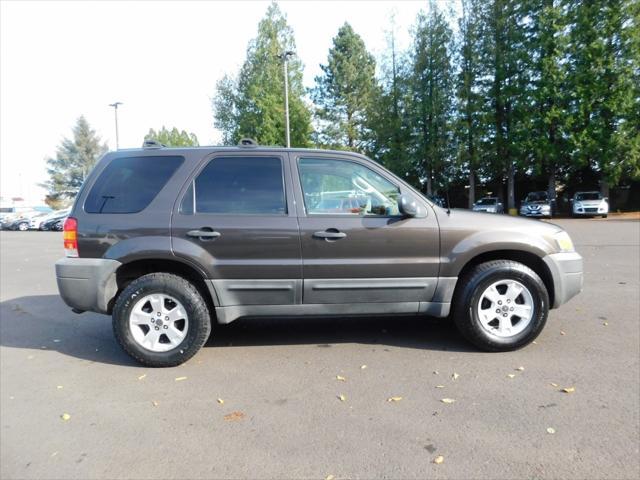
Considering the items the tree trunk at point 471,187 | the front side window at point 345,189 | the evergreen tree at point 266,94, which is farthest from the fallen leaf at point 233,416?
the tree trunk at point 471,187

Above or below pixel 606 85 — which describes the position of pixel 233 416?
below

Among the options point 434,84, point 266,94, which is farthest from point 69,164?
point 434,84

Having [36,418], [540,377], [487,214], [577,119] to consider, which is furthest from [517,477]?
[577,119]

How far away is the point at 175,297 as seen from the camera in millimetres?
4098

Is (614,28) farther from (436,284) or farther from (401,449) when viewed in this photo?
(401,449)

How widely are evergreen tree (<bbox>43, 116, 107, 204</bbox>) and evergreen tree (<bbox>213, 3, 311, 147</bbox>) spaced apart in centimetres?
4297

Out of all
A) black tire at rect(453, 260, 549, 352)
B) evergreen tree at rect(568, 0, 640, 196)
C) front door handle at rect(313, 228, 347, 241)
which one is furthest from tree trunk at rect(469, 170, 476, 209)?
front door handle at rect(313, 228, 347, 241)

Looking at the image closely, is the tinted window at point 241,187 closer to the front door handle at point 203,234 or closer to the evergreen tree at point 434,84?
the front door handle at point 203,234

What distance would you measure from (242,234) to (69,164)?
83940 mm

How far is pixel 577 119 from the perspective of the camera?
29.1 meters

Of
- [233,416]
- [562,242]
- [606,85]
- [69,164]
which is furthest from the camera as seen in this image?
[69,164]

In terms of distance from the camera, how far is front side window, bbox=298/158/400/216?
168 inches

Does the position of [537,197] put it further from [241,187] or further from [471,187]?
[241,187]

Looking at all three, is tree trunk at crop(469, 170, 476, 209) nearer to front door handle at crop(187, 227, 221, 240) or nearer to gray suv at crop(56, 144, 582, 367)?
gray suv at crop(56, 144, 582, 367)
